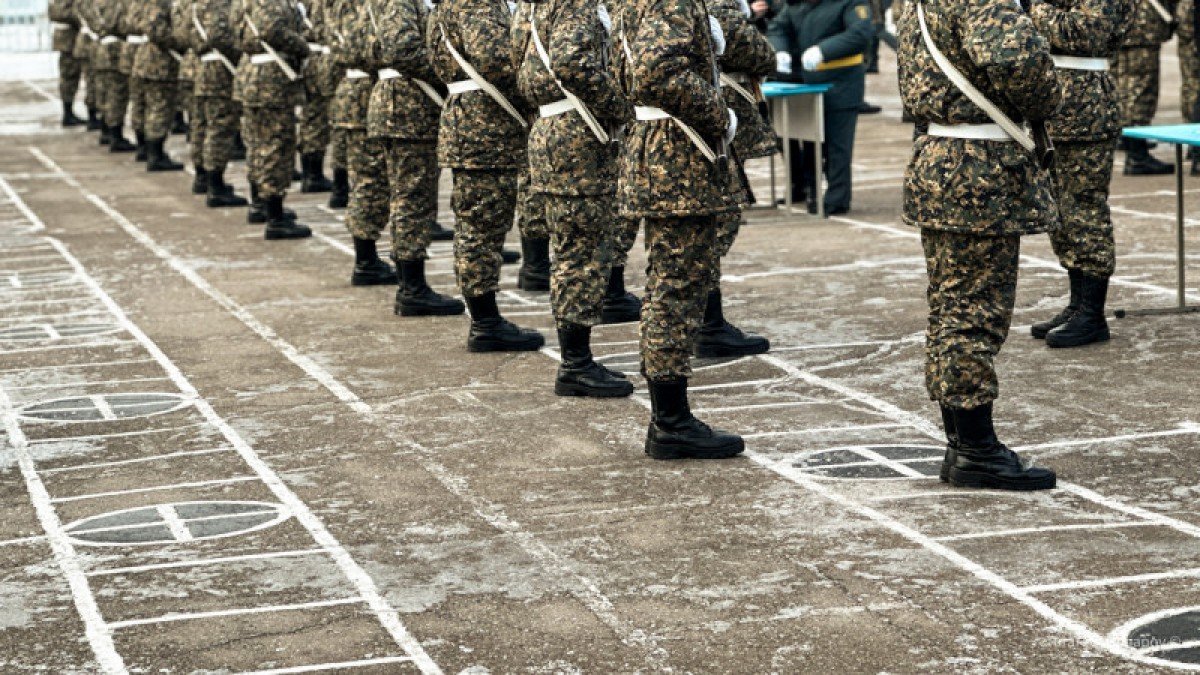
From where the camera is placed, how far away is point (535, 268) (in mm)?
11508

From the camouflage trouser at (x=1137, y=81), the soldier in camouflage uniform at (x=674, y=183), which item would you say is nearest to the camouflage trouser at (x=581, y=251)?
the soldier in camouflage uniform at (x=674, y=183)

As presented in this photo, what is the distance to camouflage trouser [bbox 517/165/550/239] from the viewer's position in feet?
31.8

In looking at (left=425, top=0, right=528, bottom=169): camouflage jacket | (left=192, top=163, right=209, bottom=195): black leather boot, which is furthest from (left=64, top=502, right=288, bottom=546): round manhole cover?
(left=192, top=163, right=209, bottom=195): black leather boot

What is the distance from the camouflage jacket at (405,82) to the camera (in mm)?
10219

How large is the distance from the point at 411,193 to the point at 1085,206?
11.8 ft

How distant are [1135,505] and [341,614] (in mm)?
2636

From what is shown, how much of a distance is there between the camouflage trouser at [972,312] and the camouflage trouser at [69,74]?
19977mm

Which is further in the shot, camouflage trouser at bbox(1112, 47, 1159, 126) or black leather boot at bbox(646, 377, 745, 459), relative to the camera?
camouflage trouser at bbox(1112, 47, 1159, 126)

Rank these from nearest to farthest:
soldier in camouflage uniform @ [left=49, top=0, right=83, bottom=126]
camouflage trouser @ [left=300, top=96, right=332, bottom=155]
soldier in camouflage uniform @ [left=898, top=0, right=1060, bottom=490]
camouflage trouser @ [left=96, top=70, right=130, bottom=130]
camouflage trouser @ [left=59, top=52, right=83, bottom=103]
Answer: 1. soldier in camouflage uniform @ [left=898, top=0, right=1060, bottom=490]
2. camouflage trouser @ [left=300, top=96, right=332, bottom=155]
3. camouflage trouser @ [left=96, top=70, right=130, bottom=130]
4. soldier in camouflage uniform @ [left=49, top=0, right=83, bottom=126]
5. camouflage trouser @ [left=59, top=52, right=83, bottom=103]

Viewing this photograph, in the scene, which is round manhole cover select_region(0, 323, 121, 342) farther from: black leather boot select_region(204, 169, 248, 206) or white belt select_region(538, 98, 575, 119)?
black leather boot select_region(204, 169, 248, 206)

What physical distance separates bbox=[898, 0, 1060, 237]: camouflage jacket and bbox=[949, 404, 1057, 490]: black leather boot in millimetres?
659

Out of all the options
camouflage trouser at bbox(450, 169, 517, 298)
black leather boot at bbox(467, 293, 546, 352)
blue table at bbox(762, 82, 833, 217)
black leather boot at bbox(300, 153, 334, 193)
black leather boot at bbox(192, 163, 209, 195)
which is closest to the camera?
camouflage trouser at bbox(450, 169, 517, 298)

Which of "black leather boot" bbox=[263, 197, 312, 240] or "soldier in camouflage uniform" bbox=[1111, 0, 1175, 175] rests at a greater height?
"soldier in camouflage uniform" bbox=[1111, 0, 1175, 175]

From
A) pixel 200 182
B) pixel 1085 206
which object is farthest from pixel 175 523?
pixel 200 182
